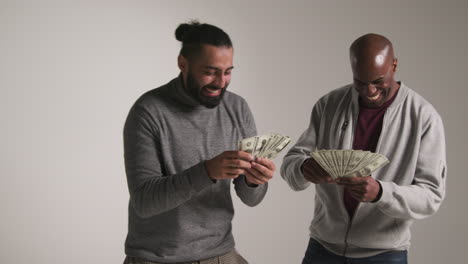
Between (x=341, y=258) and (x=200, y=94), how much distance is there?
1048 mm

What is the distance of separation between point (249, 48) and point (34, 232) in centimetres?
249

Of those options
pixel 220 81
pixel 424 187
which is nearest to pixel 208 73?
pixel 220 81

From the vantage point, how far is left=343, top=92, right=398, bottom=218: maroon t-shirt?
285 centimetres

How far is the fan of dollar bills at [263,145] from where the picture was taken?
2447mm

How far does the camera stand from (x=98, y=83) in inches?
202

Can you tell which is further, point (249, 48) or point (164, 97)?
point (249, 48)

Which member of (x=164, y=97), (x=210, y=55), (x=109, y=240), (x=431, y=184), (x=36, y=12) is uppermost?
(x=36, y=12)

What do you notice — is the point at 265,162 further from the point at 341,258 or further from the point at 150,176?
the point at 341,258

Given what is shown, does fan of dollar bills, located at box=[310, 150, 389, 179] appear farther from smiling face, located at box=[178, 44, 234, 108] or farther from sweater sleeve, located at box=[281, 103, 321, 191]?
smiling face, located at box=[178, 44, 234, 108]

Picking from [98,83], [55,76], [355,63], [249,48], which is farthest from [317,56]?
[355,63]

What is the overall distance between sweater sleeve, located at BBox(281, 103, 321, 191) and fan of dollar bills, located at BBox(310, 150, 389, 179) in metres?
0.25

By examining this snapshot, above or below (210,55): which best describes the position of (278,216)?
below

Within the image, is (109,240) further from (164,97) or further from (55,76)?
(164,97)

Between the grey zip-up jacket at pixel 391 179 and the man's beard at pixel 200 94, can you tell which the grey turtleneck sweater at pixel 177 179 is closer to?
the man's beard at pixel 200 94
